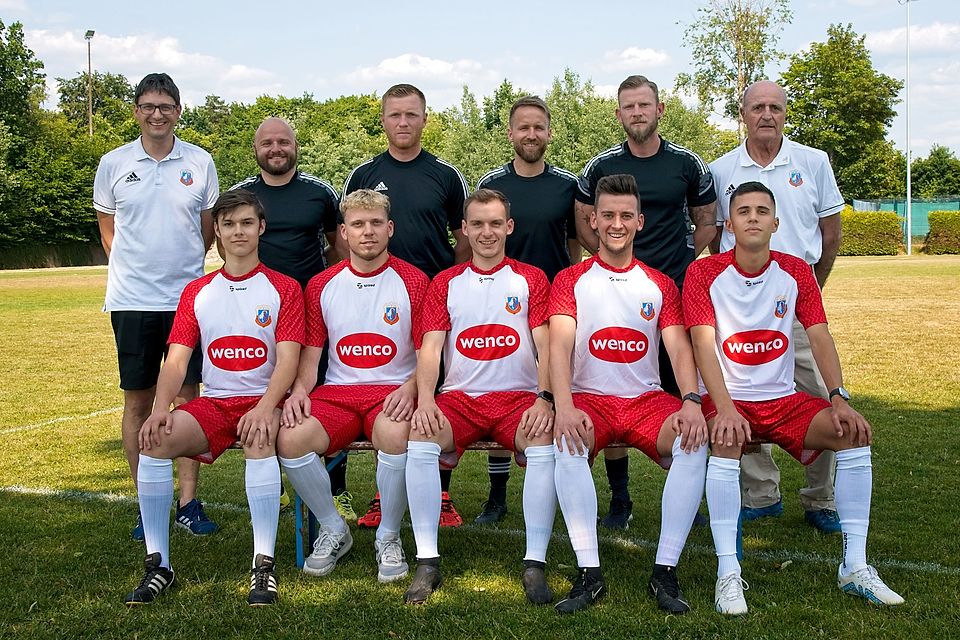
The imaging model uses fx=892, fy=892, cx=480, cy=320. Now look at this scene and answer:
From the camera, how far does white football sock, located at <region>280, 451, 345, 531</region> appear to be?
4078 millimetres

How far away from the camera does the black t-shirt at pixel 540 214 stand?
501 cm

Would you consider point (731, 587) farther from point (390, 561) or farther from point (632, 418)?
point (390, 561)

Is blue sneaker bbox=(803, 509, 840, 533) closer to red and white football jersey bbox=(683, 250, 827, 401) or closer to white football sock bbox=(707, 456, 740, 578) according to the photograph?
red and white football jersey bbox=(683, 250, 827, 401)

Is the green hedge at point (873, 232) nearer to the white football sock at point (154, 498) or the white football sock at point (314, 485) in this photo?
the white football sock at point (314, 485)

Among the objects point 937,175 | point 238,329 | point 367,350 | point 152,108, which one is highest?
point 937,175

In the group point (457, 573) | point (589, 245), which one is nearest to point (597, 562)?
point (457, 573)

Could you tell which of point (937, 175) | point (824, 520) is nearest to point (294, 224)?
point (824, 520)

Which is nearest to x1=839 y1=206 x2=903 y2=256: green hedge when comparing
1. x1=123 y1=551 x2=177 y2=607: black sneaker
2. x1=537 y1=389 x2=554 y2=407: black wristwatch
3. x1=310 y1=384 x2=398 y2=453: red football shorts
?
x1=537 y1=389 x2=554 y2=407: black wristwatch

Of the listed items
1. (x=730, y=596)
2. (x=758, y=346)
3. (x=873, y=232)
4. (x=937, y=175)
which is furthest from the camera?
(x=937, y=175)

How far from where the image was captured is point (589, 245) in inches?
202

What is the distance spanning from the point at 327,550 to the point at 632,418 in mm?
1565

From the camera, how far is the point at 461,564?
14.3 ft

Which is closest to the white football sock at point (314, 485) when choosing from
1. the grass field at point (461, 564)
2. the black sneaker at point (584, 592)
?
the grass field at point (461, 564)

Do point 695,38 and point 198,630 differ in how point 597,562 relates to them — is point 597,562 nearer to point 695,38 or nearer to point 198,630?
point 198,630
